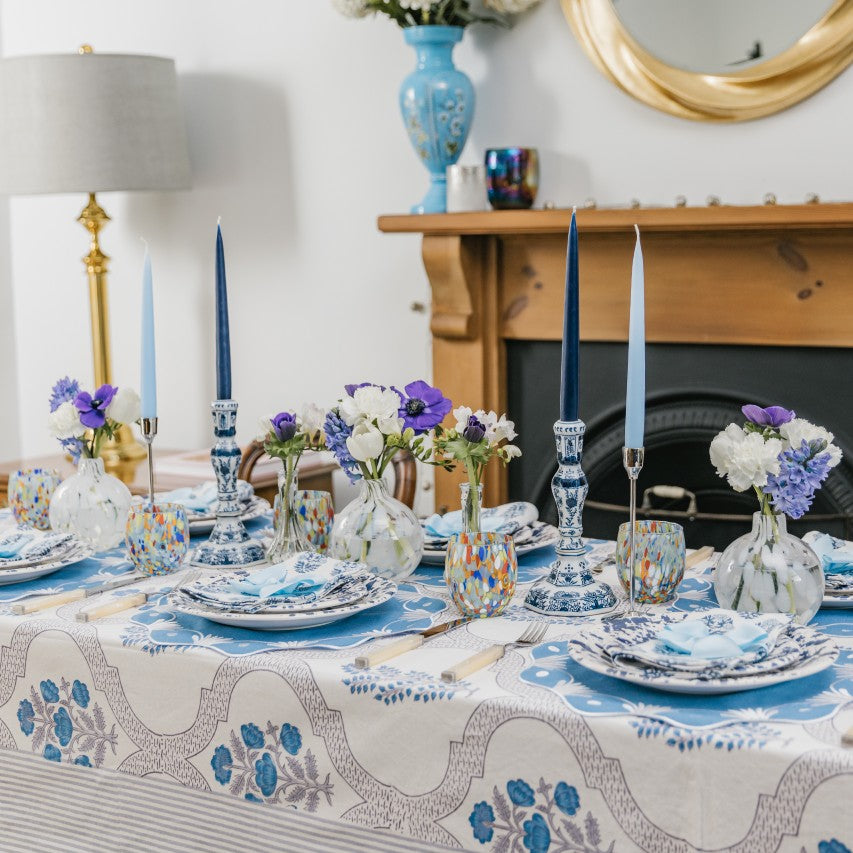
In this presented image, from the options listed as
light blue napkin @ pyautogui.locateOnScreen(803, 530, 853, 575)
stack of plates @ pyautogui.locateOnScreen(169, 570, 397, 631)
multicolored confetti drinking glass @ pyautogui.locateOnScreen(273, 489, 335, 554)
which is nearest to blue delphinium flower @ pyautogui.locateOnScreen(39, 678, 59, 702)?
stack of plates @ pyautogui.locateOnScreen(169, 570, 397, 631)

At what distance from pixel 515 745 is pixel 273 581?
0.40 meters

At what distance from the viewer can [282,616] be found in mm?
1227

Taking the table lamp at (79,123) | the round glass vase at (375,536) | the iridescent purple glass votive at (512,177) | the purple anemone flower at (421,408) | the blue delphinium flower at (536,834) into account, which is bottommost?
the blue delphinium flower at (536,834)

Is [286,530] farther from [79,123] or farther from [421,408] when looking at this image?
[79,123]

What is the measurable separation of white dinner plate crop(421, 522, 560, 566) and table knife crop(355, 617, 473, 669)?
257 mm

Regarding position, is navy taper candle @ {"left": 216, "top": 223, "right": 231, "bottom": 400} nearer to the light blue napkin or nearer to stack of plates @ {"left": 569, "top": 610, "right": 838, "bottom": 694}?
stack of plates @ {"left": 569, "top": 610, "right": 838, "bottom": 694}

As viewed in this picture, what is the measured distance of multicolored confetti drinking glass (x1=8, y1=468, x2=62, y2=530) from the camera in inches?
70.1

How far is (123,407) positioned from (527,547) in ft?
1.89

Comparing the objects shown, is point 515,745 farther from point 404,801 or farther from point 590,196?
point 590,196

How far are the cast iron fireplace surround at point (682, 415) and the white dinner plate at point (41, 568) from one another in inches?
52.0

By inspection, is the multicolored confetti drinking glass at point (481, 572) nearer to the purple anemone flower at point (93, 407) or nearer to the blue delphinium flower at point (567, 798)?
the blue delphinium flower at point (567, 798)

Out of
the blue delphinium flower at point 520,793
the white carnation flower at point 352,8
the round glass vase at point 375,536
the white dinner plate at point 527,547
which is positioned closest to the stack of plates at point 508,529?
the white dinner plate at point 527,547

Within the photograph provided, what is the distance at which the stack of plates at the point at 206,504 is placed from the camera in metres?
1.76

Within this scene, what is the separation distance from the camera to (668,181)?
100 inches
